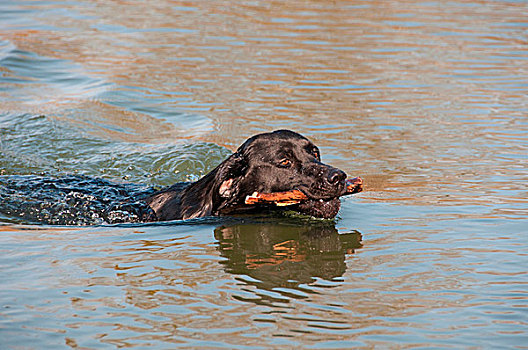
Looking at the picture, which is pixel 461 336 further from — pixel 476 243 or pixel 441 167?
pixel 441 167

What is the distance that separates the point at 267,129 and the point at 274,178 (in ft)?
12.9

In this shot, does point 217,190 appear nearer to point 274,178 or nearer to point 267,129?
point 274,178

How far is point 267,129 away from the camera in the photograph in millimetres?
9914

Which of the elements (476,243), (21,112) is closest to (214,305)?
(476,243)

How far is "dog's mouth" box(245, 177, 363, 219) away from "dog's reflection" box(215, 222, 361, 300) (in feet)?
0.57

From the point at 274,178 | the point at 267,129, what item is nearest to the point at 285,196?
the point at 274,178

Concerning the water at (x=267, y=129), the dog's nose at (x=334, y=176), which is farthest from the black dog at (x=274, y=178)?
the water at (x=267, y=129)

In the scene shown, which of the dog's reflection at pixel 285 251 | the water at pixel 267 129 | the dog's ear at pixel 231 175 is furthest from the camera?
the dog's ear at pixel 231 175

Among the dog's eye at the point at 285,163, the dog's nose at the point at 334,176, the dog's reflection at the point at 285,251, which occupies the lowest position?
the dog's reflection at the point at 285,251

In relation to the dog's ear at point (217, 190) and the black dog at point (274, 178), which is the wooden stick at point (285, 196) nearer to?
the black dog at point (274, 178)

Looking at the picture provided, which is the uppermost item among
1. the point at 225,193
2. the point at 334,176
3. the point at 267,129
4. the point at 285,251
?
the point at 334,176

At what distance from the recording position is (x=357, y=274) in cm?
495

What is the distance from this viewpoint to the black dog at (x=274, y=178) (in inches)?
230

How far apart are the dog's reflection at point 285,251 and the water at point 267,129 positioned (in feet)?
0.08
